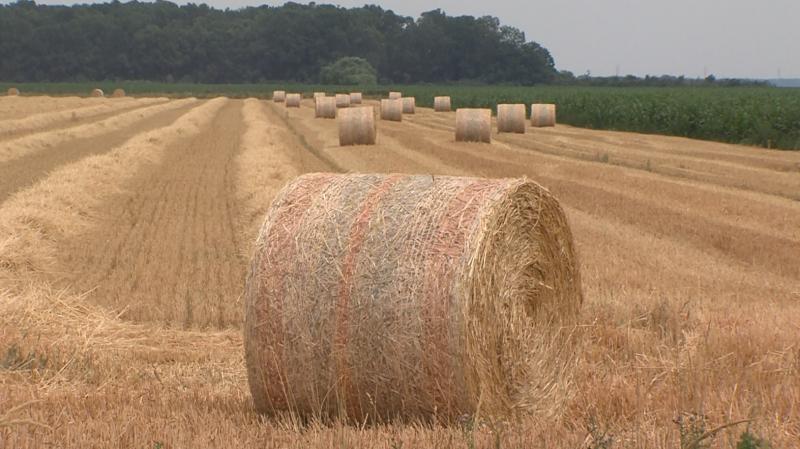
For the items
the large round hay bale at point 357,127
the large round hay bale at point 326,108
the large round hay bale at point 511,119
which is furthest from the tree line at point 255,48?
the large round hay bale at point 357,127

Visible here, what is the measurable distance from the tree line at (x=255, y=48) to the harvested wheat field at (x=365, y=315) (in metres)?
114

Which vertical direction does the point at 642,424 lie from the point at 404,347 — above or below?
below

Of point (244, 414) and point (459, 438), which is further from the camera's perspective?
point (244, 414)

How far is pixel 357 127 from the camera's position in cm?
2748

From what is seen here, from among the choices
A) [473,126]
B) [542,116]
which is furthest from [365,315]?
[542,116]

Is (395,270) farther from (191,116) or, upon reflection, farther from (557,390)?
(191,116)

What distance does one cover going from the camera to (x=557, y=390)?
251 inches

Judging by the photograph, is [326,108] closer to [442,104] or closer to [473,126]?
[442,104]

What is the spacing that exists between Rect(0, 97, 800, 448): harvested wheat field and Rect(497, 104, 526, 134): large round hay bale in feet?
38.2

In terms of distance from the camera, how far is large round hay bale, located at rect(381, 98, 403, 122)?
42281 millimetres

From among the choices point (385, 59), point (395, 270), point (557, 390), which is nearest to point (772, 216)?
point (557, 390)

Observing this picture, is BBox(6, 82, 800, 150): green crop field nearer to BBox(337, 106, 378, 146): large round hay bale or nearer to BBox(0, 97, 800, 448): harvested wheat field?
BBox(0, 97, 800, 448): harvested wheat field

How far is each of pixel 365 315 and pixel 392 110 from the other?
3713cm

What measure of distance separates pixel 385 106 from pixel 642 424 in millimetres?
37853
